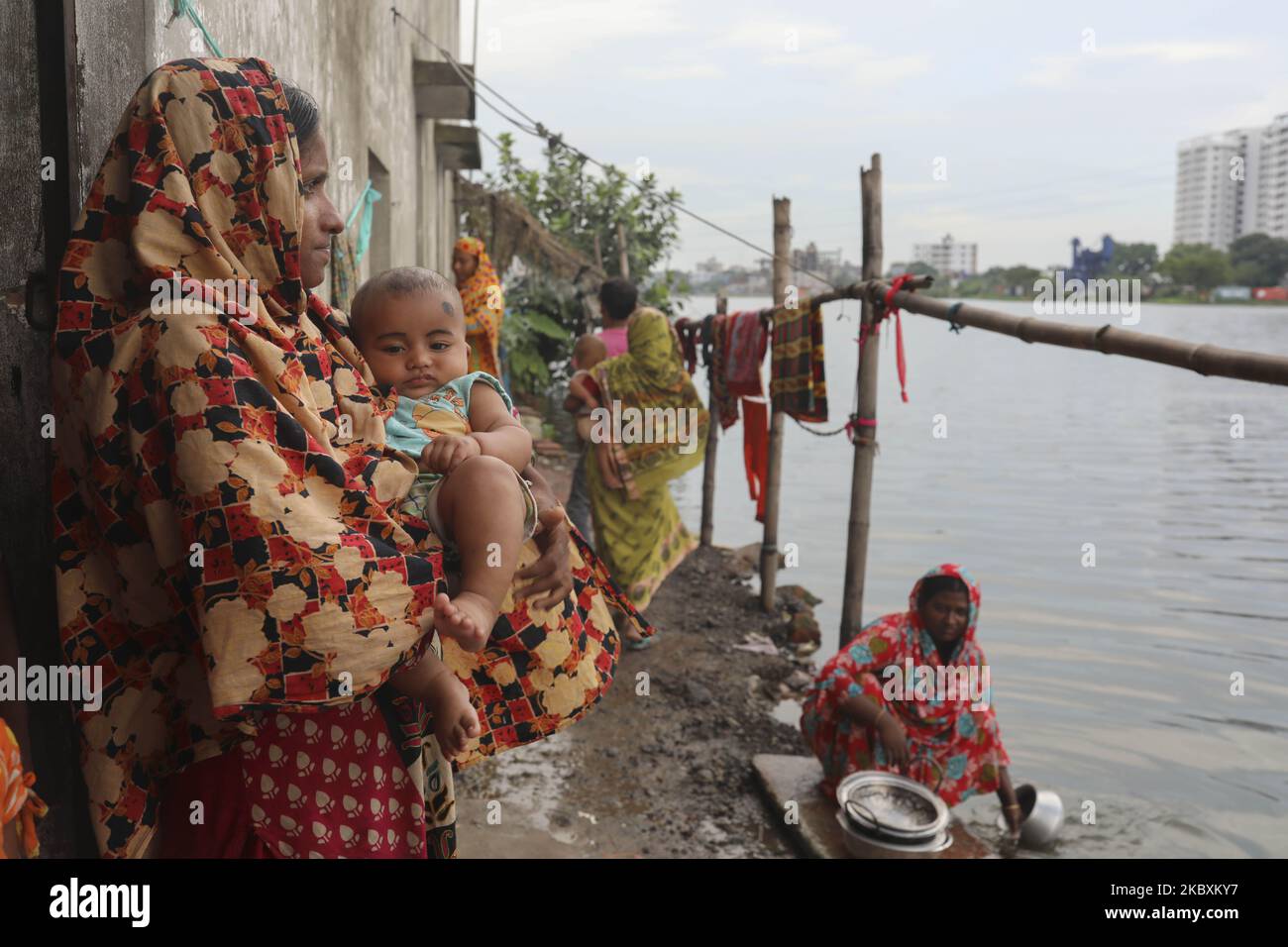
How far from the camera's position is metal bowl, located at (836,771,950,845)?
405 centimetres

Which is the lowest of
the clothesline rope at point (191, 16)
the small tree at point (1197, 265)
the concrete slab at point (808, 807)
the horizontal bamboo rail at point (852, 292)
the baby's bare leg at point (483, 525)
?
the concrete slab at point (808, 807)

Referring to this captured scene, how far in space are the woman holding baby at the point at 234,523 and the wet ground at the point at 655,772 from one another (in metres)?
2.32

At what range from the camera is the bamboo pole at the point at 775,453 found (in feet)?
24.5

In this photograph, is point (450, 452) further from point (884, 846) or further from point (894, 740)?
point (894, 740)

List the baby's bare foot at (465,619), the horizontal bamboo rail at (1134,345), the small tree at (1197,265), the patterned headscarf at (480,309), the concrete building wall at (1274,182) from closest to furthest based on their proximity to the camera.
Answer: the baby's bare foot at (465,619) → the horizontal bamboo rail at (1134,345) → the patterned headscarf at (480,309) → the concrete building wall at (1274,182) → the small tree at (1197,265)

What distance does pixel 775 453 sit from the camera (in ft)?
25.8

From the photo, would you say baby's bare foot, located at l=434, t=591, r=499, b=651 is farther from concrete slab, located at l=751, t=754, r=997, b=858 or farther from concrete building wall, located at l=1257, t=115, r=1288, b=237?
concrete building wall, located at l=1257, t=115, r=1288, b=237

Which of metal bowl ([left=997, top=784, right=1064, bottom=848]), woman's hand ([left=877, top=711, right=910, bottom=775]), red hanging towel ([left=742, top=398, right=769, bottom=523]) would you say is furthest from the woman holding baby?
red hanging towel ([left=742, top=398, right=769, bottom=523])

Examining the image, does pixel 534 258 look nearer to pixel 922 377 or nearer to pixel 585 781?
pixel 585 781

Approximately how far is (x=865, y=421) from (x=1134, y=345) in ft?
8.30

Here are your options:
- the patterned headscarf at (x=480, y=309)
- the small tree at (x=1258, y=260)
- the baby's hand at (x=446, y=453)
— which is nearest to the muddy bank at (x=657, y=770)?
the patterned headscarf at (x=480, y=309)

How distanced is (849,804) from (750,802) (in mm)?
728

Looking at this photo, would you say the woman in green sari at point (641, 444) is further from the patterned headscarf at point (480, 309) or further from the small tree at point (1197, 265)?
the small tree at point (1197, 265)
